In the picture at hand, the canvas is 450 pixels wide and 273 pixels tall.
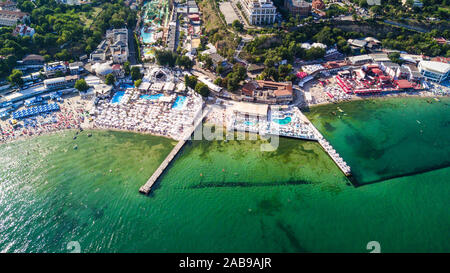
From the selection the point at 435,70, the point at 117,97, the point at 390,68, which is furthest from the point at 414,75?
the point at 117,97

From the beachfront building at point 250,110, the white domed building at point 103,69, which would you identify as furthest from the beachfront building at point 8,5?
the beachfront building at point 250,110

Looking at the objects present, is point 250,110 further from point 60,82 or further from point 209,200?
point 60,82

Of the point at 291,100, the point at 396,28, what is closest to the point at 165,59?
the point at 291,100

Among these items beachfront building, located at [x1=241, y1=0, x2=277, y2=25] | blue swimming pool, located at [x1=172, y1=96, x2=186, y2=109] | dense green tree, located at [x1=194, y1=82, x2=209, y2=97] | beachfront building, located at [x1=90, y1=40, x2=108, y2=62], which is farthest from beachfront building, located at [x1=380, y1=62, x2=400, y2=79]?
beachfront building, located at [x1=90, y1=40, x2=108, y2=62]

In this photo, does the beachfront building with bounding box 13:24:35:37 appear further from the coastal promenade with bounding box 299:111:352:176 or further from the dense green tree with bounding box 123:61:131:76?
the coastal promenade with bounding box 299:111:352:176

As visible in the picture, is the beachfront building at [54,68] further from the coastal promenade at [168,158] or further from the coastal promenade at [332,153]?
the coastal promenade at [332,153]

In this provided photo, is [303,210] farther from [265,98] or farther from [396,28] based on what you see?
[396,28]
